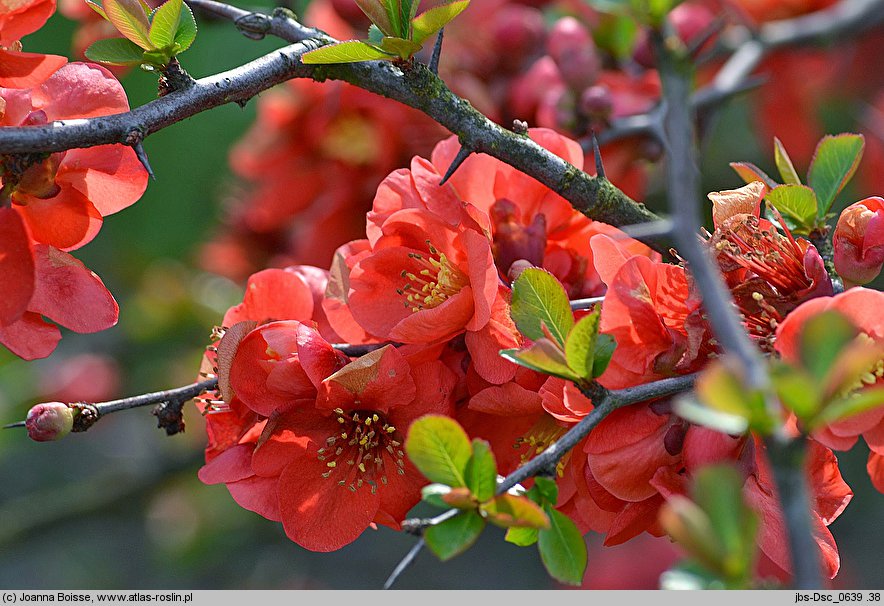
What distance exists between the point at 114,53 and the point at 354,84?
20cm

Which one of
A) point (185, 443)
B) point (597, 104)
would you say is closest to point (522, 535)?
point (597, 104)

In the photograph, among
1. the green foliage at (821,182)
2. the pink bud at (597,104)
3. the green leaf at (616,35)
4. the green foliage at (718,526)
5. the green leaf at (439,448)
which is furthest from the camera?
the green leaf at (616,35)

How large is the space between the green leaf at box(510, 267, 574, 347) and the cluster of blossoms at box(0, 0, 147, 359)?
342 millimetres

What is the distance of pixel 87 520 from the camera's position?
1.93 metres

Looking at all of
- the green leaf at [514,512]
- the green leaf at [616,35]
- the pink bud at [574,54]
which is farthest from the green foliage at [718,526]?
the green leaf at [616,35]

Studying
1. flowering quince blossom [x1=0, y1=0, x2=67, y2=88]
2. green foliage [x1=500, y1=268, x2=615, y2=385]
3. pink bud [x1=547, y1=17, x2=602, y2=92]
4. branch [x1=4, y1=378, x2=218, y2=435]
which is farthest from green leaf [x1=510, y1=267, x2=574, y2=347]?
pink bud [x1=547, y1=17, x2=602, y2=92]

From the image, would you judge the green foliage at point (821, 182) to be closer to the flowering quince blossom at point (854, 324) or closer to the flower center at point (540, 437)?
the flowering quince blossom at point (854, 324)

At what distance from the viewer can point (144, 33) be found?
70cm

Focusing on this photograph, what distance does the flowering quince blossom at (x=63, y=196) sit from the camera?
2.34 ft

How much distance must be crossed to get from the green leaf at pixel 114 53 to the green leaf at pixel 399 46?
0.19m

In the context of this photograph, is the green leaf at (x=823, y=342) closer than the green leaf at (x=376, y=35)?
Yes

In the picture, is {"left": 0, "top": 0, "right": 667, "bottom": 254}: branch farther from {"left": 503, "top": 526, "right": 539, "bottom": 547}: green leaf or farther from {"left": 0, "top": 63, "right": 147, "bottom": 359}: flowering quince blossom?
{"left": 503, "top": 526, "right": 539, "bottom": 547}: green leaf

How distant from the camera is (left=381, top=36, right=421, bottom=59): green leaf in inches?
27.2

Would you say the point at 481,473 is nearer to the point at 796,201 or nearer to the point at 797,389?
the point at 797,389
